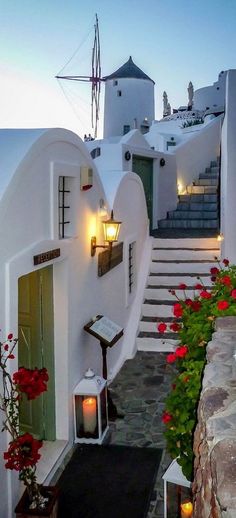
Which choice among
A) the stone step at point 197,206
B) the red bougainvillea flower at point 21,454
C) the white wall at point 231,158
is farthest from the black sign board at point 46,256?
the stone step at point 197,206

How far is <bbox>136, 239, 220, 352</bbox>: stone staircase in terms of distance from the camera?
1050 cm

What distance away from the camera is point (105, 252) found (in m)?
8.16

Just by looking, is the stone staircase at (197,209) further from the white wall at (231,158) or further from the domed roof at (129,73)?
the domed roof at (129,73)

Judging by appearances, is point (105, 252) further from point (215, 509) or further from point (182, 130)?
point (182, 130)

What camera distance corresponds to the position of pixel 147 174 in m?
16.4

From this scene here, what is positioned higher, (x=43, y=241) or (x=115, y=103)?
(x=115, y=103)

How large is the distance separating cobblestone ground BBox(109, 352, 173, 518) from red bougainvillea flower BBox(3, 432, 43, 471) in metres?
1.76

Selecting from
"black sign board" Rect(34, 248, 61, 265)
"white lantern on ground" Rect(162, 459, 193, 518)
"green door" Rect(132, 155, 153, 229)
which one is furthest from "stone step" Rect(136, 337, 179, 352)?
"green door" Rect(132, 155, 153, 229)

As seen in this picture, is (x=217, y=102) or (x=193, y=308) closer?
(x=193, y=308)

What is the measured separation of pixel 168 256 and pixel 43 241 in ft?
24.8

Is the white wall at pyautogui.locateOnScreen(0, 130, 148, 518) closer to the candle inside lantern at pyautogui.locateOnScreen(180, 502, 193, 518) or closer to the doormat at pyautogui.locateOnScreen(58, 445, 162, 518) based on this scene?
the doormat at pyautogui.locateOnScreen(58, 445, 162, 518)

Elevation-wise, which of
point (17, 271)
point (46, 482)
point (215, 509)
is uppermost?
point (17, 271)

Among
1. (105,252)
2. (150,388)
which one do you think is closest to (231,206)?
(105,252)

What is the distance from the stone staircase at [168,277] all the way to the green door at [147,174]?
3.22 metres
